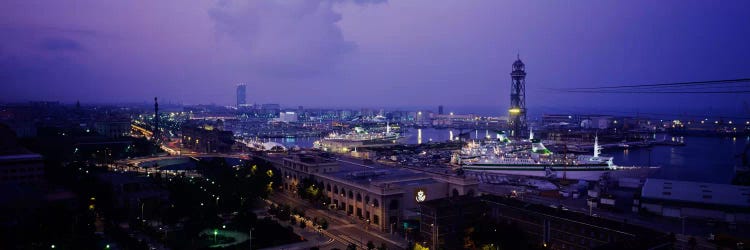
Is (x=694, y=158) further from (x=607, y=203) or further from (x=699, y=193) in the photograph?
(x=607, y=203)

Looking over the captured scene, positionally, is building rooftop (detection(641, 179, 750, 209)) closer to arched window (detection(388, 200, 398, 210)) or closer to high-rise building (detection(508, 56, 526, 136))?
arched window (detection(388, 200, 398, 210))

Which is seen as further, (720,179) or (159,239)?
(720,179)

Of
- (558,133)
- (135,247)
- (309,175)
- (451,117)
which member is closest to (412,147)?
(558,133)

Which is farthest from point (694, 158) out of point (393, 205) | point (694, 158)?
point (393, 205)

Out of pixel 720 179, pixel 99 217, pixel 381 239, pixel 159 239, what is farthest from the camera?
pixel 720 179

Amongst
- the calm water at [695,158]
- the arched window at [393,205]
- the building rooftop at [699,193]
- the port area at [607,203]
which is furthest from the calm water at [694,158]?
the arched window at [393,205]

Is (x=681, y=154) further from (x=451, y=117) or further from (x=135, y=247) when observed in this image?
(x=451, y=117)

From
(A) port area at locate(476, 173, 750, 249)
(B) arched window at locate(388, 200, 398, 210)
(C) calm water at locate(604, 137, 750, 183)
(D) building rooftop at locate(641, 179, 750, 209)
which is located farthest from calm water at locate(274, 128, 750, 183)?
(B) arched window at locate(388, 200, 398, 210)
